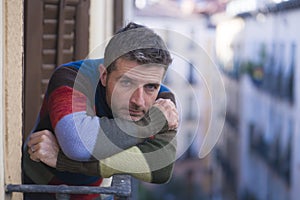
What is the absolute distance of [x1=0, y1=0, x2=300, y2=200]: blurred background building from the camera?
185cm

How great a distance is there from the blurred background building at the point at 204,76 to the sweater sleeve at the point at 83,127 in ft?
0.55

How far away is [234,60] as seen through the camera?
1923 centimetres

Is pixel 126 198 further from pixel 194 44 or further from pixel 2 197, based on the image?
pixel 194 44

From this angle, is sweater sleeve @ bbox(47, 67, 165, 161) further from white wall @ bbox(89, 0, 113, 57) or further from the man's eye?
white wall @ bbox(89, 0, 113, 57)

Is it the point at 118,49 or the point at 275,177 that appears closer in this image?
the point at 118,49

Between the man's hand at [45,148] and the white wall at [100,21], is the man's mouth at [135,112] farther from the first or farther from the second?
the white wall at [100,21]

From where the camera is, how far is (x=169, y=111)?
1.76m

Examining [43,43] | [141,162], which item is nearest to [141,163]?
[141,162]

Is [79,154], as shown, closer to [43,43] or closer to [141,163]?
[141,163]

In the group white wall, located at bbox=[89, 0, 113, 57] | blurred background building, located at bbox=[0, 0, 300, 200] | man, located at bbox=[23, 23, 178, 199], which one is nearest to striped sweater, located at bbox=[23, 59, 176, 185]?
man, located at bbox=[23, 23, 178, 199]

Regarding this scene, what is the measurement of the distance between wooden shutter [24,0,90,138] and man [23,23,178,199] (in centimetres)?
78

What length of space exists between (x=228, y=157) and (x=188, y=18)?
652 centimetres

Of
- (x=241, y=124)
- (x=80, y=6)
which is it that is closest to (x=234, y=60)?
(x=241, y=124)

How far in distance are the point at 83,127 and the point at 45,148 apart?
0.16 meters
